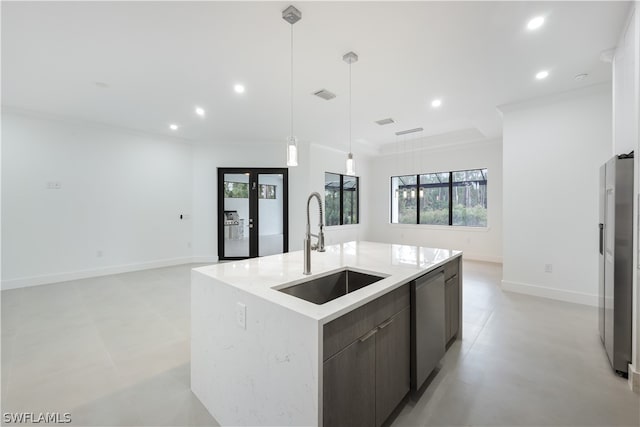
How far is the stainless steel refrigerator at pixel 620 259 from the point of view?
6.61 feet

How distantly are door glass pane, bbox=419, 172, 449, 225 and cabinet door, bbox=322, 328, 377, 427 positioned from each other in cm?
638

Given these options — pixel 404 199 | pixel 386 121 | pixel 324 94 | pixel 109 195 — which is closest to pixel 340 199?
pixel 404 199

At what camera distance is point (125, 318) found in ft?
10.3

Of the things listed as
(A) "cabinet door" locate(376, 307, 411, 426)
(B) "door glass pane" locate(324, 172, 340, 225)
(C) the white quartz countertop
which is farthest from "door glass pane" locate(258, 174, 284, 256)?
(A) "cabinet door" locate(376, 307, 411, 426)

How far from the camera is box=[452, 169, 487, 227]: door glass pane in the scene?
6.43m

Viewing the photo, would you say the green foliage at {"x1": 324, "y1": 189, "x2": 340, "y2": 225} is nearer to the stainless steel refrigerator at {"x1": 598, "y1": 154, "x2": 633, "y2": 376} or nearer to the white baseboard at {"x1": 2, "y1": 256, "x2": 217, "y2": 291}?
the white baseboard at {"x1": 2, "y1": 256, "x2": 217, "y2": 291}

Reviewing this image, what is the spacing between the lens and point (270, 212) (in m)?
6.64

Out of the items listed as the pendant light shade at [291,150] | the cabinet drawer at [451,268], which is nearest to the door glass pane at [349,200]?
the cabinet drawer at [451,268]

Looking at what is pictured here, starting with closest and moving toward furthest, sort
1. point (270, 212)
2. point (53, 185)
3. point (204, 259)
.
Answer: point (53, 185), point (204, 259), point (270, 212)

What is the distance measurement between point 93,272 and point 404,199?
24.3ft

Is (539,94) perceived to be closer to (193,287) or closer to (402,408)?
(402,408)

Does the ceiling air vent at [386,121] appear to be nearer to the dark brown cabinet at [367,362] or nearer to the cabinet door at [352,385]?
A: the dark brown cabinet at [367,362]

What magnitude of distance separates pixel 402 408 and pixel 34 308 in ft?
14.6

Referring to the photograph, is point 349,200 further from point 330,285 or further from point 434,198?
point 330,285
